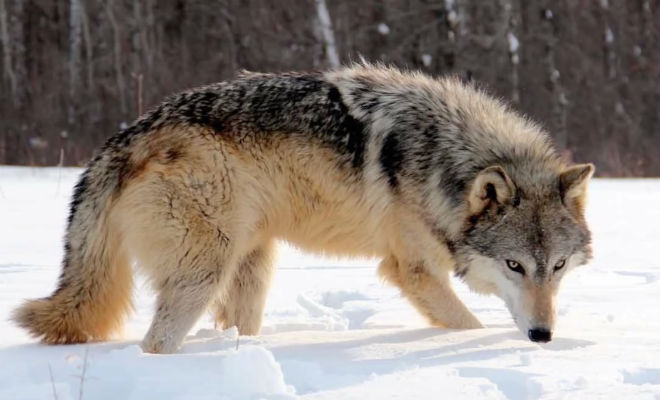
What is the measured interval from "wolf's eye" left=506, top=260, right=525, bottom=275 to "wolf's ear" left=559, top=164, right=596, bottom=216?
48 centimetres

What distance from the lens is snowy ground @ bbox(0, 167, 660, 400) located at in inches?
142

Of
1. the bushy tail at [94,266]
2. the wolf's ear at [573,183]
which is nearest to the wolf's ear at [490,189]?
the wolf's ear at [573,183]

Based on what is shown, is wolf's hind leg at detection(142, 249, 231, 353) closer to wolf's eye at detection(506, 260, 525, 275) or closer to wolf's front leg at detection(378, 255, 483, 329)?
wolf's front leg at detection(378, 255, 483, 329)

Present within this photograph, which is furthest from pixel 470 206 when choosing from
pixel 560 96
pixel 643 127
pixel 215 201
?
pixel 643 127

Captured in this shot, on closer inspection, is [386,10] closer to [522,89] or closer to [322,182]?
[522,89]

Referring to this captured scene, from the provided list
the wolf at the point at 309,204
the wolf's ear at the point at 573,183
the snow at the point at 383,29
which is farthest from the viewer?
the snow at the point at 383,29

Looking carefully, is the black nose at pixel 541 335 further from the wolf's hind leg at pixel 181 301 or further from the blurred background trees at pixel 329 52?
the blurred background trees at pixel 329 52

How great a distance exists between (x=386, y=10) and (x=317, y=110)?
21.0 metres

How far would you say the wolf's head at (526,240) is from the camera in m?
4.75

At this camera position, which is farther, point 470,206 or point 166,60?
point 166,60

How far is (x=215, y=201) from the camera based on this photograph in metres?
4.80

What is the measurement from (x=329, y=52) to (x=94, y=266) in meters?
16.6

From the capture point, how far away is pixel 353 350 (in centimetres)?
439

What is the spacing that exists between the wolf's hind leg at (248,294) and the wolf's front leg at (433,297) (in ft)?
2.71
